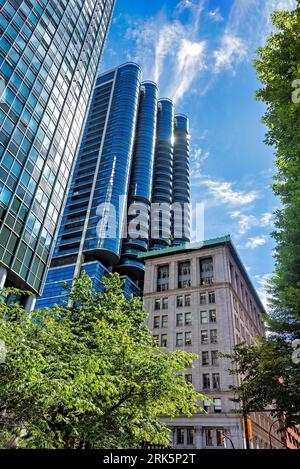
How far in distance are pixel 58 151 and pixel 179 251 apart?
116ft

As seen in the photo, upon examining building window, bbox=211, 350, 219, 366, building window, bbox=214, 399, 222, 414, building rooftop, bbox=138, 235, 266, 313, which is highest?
building rooftop, bbox=138, 235, 266, 313

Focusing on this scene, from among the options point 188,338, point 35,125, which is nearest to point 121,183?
point 188,338

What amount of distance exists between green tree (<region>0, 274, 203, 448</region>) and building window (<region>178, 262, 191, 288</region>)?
47.6 m

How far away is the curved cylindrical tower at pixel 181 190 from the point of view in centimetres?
11934

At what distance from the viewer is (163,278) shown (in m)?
65.2

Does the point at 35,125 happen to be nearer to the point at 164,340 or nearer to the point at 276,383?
the point at 276,383

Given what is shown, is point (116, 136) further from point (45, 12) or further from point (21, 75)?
point (21, 75)

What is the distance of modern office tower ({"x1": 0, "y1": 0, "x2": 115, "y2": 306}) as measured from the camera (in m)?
28.2

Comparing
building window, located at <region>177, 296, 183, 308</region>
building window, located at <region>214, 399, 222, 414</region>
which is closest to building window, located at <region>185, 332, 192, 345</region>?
building window, located at <region>177, 296, 183, 308</region>

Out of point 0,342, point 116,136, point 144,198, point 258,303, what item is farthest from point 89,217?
point 0,342

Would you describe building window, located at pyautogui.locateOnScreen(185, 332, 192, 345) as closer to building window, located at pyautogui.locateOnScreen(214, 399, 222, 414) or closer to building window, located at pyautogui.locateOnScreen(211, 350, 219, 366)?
building window, located at pyautogui.locateOnScreen(211, 350, 219, 366)

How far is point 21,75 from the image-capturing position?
31.8 metres

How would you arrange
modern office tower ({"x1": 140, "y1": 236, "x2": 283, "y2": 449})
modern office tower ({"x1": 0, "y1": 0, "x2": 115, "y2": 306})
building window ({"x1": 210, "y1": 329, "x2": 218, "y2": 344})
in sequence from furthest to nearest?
building window ({"x1": 210, "y1": 329, "x2": 218, "y2": 344})
modern office tower ({"x1": 140, "y1": 236, "x2": 283, "y2": 449})
modern office tower ({"x1": 0, "y1": 0, "x2": 115, "y2": 306})

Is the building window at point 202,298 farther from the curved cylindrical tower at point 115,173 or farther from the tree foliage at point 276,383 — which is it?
the tree foliage at point 276,383
